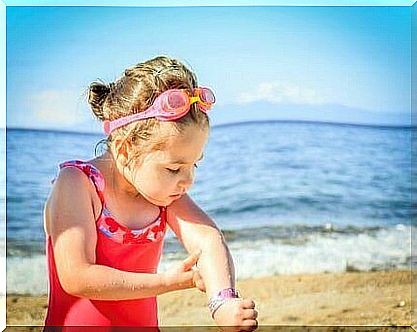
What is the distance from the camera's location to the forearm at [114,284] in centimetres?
484

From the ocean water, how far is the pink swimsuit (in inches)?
16.5

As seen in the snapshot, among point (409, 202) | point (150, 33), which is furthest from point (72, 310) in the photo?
point (409, 202)

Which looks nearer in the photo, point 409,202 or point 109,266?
point 109,266

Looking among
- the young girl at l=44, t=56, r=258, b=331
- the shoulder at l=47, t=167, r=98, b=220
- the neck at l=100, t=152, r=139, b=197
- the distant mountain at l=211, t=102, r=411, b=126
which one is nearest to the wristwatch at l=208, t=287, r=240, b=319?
the young girl at l=44, t=56, r=258, b=331

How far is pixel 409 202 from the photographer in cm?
559

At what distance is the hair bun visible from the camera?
511 cm

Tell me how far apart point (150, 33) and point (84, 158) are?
0.70 metres

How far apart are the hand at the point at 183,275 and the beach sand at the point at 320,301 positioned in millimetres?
530

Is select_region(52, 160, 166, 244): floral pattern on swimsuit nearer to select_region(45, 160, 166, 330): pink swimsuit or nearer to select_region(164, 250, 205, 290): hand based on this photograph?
select_region(45, 160, 166, 330): pink swimsuit

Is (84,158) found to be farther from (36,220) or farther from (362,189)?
(362,189)

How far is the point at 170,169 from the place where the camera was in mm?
4934

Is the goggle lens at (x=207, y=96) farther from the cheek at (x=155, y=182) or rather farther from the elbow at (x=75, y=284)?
the elbow at (x=75, y=284)

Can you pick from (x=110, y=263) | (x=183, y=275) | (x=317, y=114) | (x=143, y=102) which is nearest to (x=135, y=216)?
(x=110, y=263)

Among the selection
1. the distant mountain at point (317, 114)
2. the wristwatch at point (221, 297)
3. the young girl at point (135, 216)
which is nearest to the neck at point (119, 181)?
the young girl at point (135, 216)
